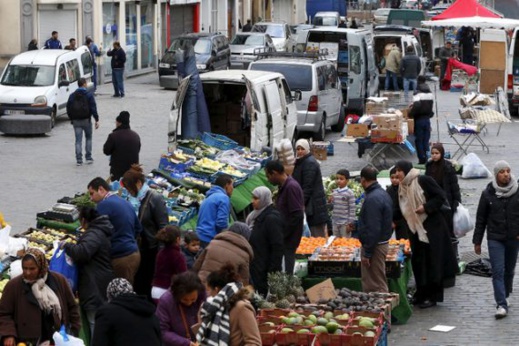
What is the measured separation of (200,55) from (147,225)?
92.6ft

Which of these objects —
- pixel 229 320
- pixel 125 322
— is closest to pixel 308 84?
pixel 229 320

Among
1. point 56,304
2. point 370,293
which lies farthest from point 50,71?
point 56,304

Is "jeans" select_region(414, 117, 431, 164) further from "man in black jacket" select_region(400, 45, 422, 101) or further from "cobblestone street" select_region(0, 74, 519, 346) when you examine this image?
"man in black jacket" select_region(400, 45, 422, 101)

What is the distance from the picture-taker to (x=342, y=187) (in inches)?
629

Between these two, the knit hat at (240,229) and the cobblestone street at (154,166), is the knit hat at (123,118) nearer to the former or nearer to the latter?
the cobblestone street at (154,166)

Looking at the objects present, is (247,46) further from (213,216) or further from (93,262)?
(93,262)

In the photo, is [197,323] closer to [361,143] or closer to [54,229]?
[54,229]

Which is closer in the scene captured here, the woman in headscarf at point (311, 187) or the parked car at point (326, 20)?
the woman in headscarf at point (311, 187)

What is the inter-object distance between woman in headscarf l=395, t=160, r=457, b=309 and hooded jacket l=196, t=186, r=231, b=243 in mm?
2194

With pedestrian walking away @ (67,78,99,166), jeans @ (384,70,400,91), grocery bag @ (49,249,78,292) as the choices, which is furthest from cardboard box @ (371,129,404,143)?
jeans @ (384,70,400,91)

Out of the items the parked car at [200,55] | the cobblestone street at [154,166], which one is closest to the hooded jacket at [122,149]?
the cobblestone street at [154,166]

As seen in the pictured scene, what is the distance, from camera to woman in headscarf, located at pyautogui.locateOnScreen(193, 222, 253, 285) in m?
11.3

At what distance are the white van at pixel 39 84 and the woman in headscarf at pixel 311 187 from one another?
1315 cm

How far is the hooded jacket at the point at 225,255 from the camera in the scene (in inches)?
445
